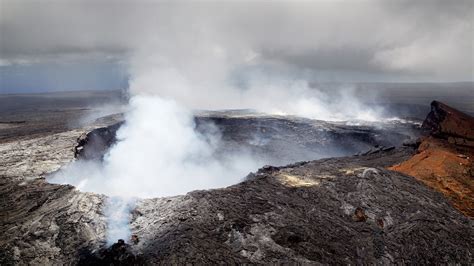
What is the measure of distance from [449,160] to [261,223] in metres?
19.1

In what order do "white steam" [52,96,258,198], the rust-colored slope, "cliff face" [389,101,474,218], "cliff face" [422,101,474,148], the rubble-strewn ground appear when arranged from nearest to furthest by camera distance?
the rubble-strewn ground < the rust-colored slope < "cliff face" [389,101,474,218] < "white steam" [52,96,258,198] < "cliff face" [422,101,474,148]

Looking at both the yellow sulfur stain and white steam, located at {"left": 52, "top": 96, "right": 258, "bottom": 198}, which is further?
white steam, located at {"left": 52, "top": 96, "right": 258, "bottom": 198}

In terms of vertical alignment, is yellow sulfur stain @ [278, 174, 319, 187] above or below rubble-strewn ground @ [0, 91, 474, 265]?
above

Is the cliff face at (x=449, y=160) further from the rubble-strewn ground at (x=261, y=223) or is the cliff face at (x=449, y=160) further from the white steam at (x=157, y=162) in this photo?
the white steam at (x=157, y=162)

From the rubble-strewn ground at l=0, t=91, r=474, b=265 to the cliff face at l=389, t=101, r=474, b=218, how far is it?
1697 millimetres

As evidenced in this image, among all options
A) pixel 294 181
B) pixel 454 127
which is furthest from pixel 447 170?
pixel 294 181

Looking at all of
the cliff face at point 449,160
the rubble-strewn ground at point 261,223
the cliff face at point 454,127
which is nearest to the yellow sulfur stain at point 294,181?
the rubble-strewn ground at point 261,223

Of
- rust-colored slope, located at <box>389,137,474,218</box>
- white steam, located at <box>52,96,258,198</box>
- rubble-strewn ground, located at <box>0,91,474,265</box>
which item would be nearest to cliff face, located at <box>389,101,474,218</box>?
rust-colored slope, located at <box>389,137,474,218</box>

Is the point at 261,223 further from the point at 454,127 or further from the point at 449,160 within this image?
the point at 454,127

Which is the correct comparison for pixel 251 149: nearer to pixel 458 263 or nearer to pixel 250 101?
pixel 458 263

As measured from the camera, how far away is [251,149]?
53750mm

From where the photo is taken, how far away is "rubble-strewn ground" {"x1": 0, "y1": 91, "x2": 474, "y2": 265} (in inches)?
732

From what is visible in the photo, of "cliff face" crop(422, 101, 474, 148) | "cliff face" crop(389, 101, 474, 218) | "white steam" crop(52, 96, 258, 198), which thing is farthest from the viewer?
"cliff face" crop(422, 101, 474, 148)

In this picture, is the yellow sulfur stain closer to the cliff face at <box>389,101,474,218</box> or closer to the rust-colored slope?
the rust-colored slope
